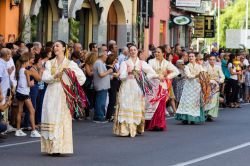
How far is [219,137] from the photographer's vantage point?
60.0 feet

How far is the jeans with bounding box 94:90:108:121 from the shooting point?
21938 millimetres

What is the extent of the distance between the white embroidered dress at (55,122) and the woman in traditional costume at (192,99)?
755cm

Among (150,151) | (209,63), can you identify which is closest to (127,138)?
(150,151)

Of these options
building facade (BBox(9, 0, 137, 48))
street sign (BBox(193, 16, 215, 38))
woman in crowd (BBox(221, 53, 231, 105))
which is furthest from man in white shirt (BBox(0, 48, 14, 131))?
street sign (BBox(193, 16, 215, 38))

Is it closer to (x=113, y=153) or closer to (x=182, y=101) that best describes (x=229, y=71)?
(x=182, y=101)

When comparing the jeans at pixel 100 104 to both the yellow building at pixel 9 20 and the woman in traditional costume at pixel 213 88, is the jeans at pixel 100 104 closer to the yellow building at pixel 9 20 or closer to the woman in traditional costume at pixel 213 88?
the woman in traditional costume at pixel 213 88

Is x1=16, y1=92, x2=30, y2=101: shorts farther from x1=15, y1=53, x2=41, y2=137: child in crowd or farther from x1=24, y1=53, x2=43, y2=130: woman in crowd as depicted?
x1=24, y1=53, x2=43, y2=130: woman in crowd

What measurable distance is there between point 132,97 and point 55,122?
3.93m

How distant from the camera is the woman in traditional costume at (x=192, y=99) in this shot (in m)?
21.8

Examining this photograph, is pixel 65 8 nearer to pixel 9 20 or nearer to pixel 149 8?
pixel 9 20

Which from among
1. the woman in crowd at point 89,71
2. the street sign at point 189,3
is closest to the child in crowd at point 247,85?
the street sign at point 189,3

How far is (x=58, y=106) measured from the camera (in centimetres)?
1450

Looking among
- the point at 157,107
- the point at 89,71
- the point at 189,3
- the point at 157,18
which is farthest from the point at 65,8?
the point at 157,18

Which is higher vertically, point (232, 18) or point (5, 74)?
point (232, 18)
